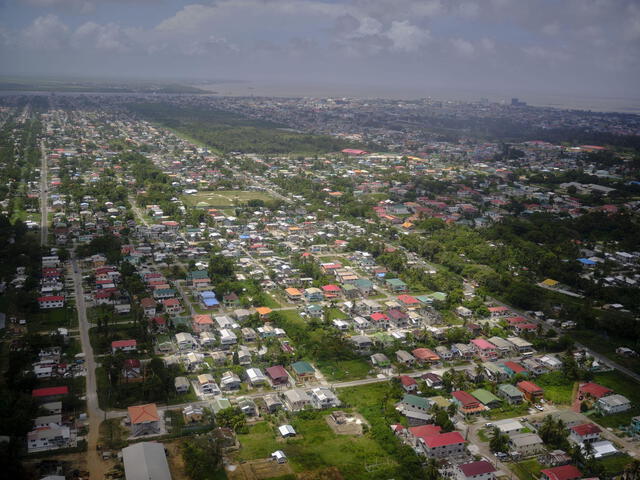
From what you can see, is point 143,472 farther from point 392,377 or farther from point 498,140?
point 498,140

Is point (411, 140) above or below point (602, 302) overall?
above

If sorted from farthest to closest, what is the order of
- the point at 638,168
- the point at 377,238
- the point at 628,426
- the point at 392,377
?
the point at 638,168 → the point at 377,238 → the point at 392,377 → the point at 628,426

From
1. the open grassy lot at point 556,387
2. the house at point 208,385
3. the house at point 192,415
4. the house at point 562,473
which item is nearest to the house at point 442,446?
the house at point 562,473

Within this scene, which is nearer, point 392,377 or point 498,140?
point 392,377

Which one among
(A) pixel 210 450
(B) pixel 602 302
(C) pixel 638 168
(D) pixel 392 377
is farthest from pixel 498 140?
(A) pixel 210 450

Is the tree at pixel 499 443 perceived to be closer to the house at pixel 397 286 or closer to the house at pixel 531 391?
the house at pixel 531 391

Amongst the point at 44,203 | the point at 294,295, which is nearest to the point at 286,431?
the point at 294,295
